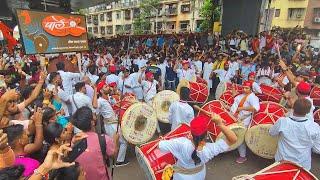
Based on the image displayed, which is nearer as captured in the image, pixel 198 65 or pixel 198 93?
pixel 198 93

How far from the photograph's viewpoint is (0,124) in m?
3.13

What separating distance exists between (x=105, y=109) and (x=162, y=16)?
135ft

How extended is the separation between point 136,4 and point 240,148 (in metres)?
46.6

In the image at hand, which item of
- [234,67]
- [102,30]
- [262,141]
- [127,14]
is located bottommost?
[102,30]

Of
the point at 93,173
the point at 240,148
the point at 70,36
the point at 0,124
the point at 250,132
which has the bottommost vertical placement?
the point at 240,148

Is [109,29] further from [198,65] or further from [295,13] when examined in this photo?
[198,65]

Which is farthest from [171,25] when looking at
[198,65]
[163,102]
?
[163,102]

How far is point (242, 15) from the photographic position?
18250 millimetres

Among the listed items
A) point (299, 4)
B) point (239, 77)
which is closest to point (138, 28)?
point (299, 4)

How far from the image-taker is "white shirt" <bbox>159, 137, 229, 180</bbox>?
324 cm

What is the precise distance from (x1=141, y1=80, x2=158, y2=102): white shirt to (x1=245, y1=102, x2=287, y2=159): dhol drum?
300cm

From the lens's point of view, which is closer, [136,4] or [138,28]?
[138,28]

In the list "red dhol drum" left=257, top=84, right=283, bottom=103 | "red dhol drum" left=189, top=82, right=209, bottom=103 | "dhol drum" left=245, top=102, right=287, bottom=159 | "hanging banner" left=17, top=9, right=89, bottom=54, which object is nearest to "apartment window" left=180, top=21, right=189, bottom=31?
"red dhol drum" left=189, top=82, right=209, bottom=103

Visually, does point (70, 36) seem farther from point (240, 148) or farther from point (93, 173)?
point (240, 148)
